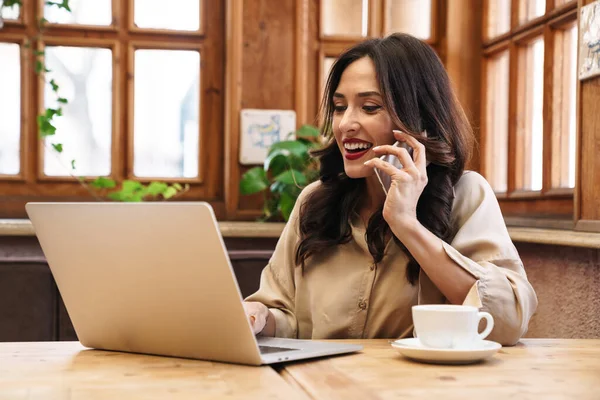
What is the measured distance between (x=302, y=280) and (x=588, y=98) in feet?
3.47

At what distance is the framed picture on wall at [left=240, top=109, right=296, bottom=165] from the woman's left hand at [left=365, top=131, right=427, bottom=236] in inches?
70.9

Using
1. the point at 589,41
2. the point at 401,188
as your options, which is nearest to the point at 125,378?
the point at 401,188

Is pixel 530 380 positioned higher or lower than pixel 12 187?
lower

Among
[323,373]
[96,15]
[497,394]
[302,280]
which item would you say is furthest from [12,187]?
[497,394]

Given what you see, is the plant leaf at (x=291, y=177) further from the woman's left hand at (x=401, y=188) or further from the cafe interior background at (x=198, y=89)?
the woman's left hand at (x=401, y=188)

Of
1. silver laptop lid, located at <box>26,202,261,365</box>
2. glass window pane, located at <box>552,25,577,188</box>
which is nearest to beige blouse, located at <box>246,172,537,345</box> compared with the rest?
silver laptop lid, located at <box>26,202,261,365</box>

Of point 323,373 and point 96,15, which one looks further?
point 96,15

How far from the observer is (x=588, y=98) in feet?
7.72

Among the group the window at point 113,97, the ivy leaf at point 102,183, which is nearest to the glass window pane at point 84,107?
the window at point 113,97

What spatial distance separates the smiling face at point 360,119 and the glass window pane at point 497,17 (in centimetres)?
159

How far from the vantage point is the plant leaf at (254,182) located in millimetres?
3322

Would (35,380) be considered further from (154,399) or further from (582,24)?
(582,24)

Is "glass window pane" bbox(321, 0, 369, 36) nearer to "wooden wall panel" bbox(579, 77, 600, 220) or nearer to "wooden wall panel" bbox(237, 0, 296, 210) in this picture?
"wooden wall panel" bbox(237, 0, 296, 210)

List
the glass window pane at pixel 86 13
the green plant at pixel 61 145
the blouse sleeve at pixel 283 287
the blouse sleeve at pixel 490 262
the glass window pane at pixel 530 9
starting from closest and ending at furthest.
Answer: the blouse sleeve at pixel 490 262 → the blouse sleeve at pixel 283 287 → the glass window pane at pixel 530 9 → the green plant at pixel 61 145 → the glass window pane at pixel 86 13
